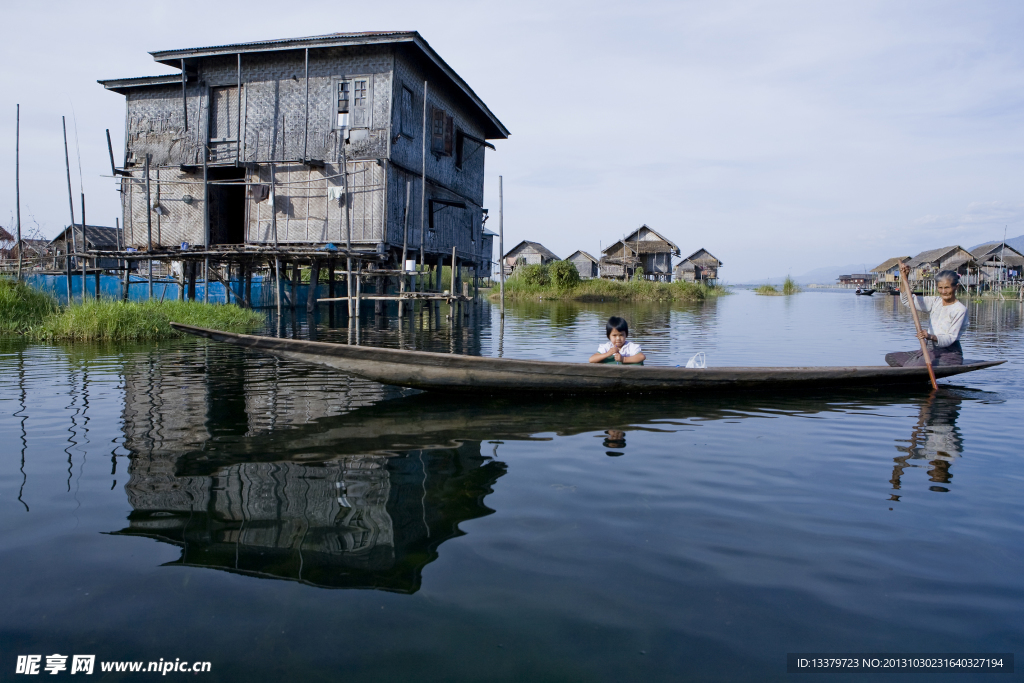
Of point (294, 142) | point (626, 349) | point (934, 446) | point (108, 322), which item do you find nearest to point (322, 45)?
point (294, 142)

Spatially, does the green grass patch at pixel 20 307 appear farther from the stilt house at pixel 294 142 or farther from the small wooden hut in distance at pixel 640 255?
the small wooden hut in distance at pixel 640 255

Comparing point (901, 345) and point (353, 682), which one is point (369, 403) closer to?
point (353, 682)

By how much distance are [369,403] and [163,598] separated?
407 cm

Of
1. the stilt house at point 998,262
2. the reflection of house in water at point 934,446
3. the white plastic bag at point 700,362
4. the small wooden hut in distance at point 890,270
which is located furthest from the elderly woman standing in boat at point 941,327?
the small wooden hut in distance at point 890,270

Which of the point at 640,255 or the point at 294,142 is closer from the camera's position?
the point at 294,142

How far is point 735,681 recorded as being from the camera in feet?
6.90

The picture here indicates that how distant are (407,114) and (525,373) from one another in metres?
11.7

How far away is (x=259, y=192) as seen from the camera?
16188 millimetres

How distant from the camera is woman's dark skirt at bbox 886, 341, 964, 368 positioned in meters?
7.47

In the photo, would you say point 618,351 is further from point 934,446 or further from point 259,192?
point 259,192

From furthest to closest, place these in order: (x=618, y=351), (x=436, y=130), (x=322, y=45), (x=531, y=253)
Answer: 1. (x=531, y=253)
2. (x=436, y=130)
3. (x=322, y=45)
4. (x=618, y=351)

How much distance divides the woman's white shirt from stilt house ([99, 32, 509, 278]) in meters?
11.0

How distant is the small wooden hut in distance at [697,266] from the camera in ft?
177

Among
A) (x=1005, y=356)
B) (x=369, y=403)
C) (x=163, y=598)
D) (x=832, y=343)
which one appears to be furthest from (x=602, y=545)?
(x=832, y=343)
